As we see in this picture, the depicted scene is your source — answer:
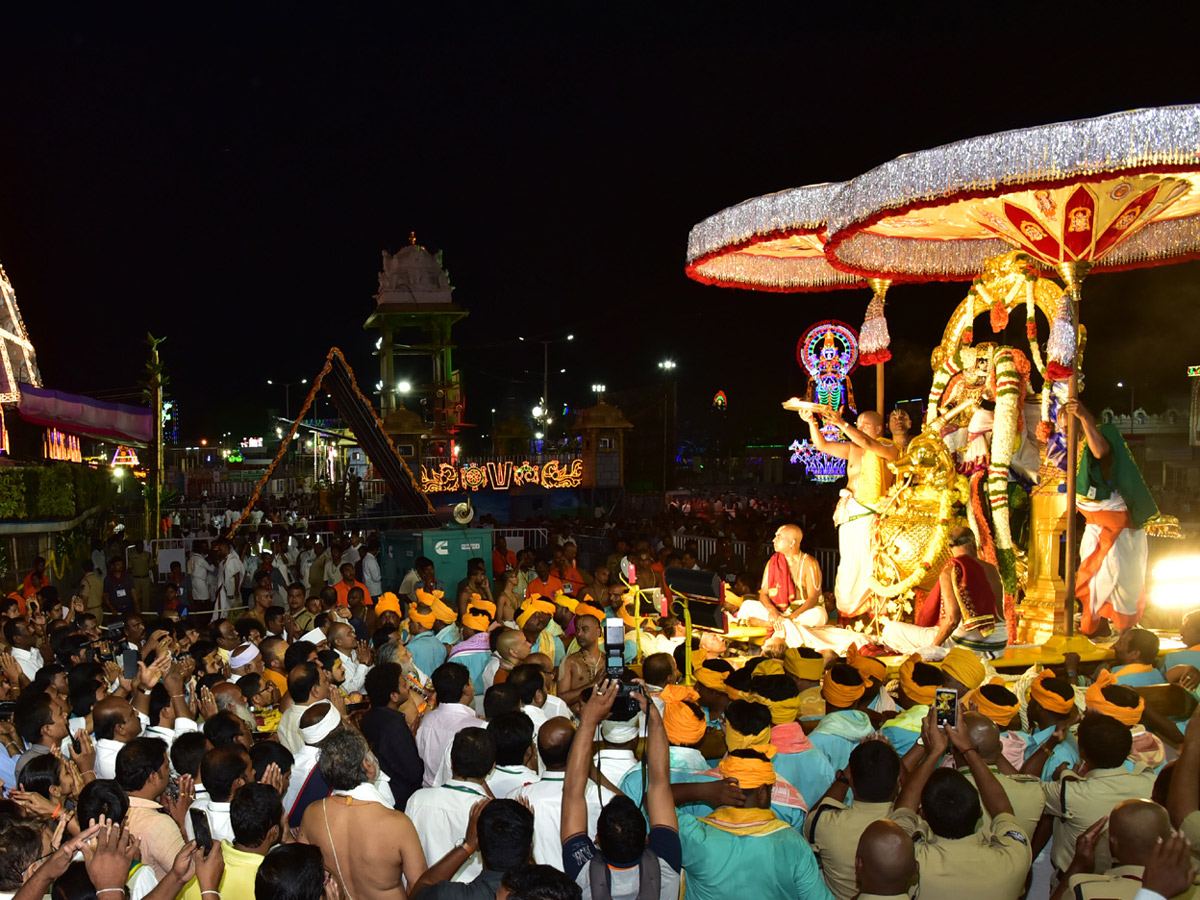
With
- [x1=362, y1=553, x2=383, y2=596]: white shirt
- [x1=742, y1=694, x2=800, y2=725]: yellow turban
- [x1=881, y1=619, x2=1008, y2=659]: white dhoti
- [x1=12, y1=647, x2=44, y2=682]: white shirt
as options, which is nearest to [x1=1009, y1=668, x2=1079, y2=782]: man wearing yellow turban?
[x1=742, y1=694, x2=800, y2=725]: yellow turban

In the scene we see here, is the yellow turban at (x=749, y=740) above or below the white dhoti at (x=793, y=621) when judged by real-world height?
→ above

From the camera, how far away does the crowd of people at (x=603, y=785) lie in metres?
3.28

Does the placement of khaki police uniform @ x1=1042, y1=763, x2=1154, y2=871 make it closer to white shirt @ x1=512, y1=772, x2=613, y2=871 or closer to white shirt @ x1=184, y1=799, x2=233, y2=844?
white shirt @ x1=512, y1=772, x2=613, y2=871

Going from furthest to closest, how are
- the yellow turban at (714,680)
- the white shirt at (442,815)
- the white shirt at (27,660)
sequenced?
the white shirt at (27,660)
the yellow turban at (714,680)
the white shirt at (442,815)

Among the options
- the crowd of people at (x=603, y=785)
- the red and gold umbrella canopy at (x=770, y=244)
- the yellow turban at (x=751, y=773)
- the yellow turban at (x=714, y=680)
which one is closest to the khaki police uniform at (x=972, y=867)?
the crowd of people at (x=603, y=785)

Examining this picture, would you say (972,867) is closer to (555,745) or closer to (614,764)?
(614,764)

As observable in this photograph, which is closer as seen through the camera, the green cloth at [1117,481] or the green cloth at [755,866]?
the green cloth at [755,866]

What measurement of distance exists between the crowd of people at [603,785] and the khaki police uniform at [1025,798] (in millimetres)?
11

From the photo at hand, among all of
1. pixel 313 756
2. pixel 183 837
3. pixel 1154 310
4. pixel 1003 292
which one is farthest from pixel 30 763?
pixel 1154 310

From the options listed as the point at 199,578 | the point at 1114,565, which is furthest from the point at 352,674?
the point at 199,578

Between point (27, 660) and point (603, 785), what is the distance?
537 centimetres

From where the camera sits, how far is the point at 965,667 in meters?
5.96

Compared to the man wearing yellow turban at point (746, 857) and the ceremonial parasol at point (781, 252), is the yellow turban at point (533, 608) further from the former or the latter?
the man wearing yellow turban at point (746, 857)

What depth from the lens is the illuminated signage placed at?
81.1 ft
